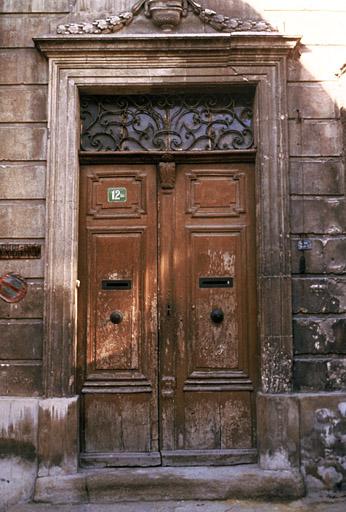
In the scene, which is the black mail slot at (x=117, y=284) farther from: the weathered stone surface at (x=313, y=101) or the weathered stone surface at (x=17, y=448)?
the weathered stone surface at (x=313, y=101)

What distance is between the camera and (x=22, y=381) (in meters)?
5.37

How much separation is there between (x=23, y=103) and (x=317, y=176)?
289 centimetres

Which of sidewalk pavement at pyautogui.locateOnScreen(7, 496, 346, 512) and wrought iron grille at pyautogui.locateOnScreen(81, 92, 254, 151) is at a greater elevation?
wrought iron grille at pyautogui.locateOnScreen(81, 92, 254, 151)

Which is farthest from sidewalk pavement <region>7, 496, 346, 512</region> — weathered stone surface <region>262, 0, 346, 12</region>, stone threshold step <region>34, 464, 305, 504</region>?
weathered stone surface <region>262, 0, 346, 12</region>

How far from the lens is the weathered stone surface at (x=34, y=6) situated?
18.7 feet

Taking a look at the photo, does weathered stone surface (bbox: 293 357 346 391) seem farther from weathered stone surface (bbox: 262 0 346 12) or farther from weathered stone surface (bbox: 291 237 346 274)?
weathered stone surface (bbox: 262 0 346 12)

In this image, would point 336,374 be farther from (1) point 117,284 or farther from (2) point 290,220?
(1) point 117,284

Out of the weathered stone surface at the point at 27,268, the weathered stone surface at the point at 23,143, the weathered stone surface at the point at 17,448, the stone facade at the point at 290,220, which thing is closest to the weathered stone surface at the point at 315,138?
the stone facade at the point at 290,220

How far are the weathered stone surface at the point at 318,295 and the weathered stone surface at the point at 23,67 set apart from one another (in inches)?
123

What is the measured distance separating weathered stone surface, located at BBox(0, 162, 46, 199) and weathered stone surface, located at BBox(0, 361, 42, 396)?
160cm

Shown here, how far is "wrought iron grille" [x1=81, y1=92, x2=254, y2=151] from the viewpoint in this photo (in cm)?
578

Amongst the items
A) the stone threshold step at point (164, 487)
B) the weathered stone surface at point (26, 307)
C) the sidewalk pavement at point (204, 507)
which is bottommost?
the sidewalk pavement at point (204, 507)

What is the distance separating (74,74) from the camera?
560cm

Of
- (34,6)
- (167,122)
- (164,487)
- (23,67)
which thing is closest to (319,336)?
(164,487)
